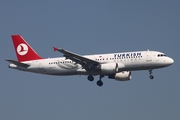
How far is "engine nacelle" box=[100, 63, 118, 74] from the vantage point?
215 ft

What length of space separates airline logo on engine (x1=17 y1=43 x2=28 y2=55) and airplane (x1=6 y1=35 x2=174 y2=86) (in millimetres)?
1703

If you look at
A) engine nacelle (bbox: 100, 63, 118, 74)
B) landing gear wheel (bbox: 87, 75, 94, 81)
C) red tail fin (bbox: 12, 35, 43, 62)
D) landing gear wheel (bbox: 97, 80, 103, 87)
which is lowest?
landing gear wheel (bbox: 97, 80, 103, 87)

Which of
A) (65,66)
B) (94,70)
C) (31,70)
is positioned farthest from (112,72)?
(31,70)

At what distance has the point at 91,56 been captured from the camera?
225 feet

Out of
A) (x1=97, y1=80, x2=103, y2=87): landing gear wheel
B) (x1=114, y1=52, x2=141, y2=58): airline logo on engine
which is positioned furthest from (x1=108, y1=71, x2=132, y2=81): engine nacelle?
(x1=114, y1=52, x2=141, y2=58): airline logo on engine

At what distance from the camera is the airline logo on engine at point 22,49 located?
2926 inches

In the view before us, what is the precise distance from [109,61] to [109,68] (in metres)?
1.73

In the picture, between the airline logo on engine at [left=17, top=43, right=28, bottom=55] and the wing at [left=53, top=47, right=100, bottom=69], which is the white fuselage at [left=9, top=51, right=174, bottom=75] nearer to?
the wing at [left=53, top=47, right=100, bottom=69]

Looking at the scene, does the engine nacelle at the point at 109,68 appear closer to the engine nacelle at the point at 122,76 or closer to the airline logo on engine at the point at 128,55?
the airline logo on engine at the point at 128,55

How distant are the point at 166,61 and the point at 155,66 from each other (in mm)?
1727

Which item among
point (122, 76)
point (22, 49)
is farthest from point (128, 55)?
point (22, 49)

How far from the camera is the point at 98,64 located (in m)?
66.9

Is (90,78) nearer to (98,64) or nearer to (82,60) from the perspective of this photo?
(98,64)

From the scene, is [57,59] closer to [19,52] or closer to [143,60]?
[19,52]
